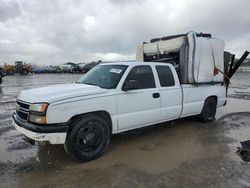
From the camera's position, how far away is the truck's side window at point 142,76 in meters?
5.20

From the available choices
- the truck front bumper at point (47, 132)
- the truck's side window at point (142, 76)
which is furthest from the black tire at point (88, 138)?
the truck's side window at point (142, 76)

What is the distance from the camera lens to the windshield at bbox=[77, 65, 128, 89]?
16.3 ft

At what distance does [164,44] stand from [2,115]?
230 inches

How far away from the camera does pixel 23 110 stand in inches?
172

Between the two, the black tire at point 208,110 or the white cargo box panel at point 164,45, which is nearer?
the white cargo box panel at point 164,45

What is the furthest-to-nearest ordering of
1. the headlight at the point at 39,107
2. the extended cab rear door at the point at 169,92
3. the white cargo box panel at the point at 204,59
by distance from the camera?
1. the white cargo box panel at the point at 204,59
2. the extended cab rear door at the point at 169,92
3. the headlight at the point at 39,107

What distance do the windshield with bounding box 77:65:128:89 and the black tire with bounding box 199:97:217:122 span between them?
3.13 m

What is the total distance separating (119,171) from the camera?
13.2 feet

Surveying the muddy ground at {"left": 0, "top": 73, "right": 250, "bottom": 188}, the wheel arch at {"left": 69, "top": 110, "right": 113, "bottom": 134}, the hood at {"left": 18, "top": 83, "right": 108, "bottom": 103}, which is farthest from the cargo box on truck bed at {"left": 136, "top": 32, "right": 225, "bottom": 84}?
the hood at {"left": 18, "top": 83, "right": 108, "bottom": 103}

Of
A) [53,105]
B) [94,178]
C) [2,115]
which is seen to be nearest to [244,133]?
[94,178]

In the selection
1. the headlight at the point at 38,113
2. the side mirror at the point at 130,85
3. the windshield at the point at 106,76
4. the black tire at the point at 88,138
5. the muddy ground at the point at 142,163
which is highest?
the windshield at the point at 106,76

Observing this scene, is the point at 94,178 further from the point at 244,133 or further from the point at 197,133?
the point at 244,133

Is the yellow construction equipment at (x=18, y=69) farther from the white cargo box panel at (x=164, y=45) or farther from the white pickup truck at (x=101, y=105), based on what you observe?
the white pickup truck at (x=101, y=105)

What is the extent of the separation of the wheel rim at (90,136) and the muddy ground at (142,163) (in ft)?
0.93
